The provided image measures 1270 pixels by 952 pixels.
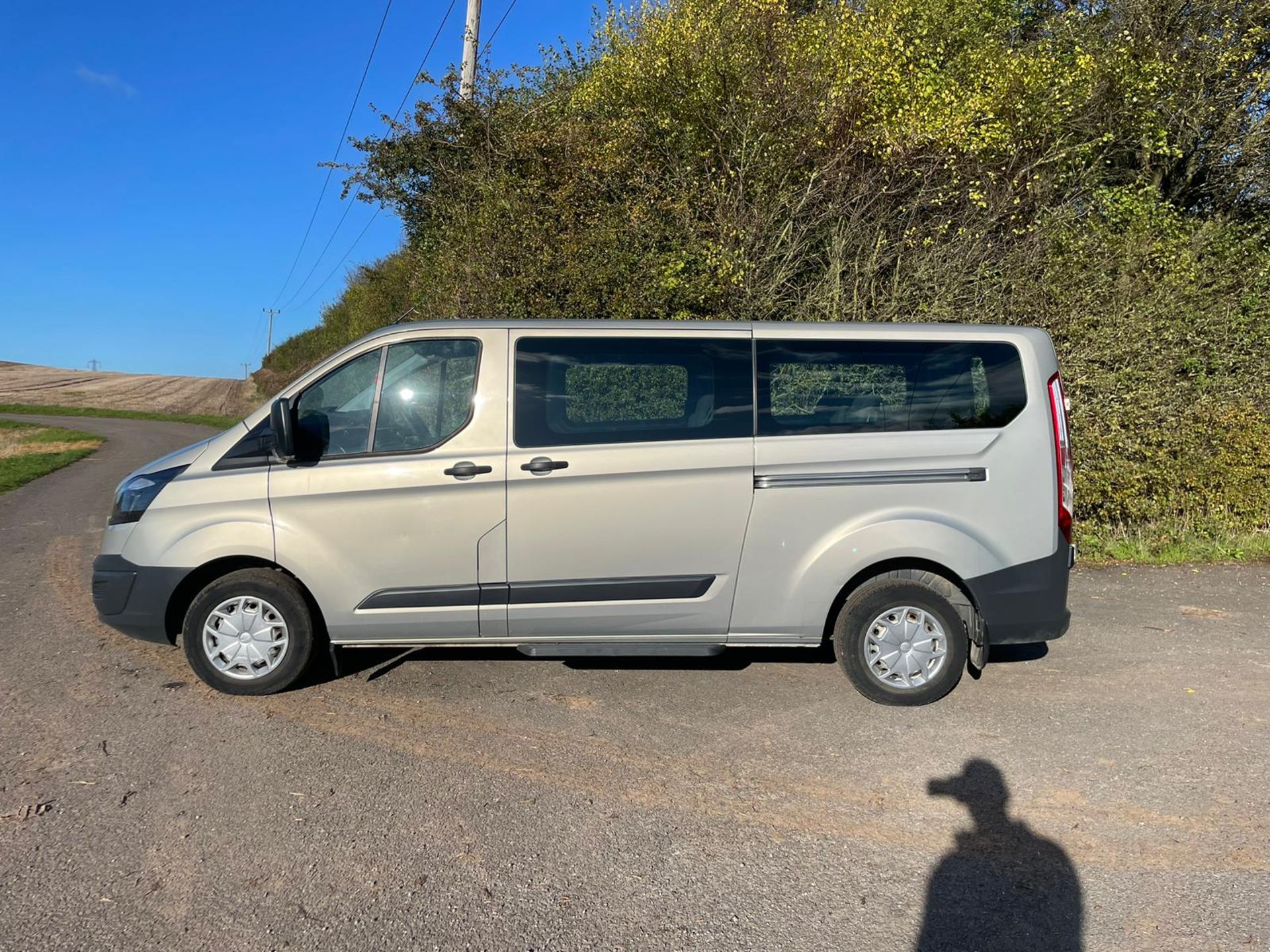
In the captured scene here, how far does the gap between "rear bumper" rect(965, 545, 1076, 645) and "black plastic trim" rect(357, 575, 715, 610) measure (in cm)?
148

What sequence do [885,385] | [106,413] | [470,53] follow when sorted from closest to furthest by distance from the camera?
[885,385] → [470,53] → [106,413]

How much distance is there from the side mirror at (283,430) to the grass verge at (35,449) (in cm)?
1075

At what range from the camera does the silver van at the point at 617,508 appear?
4.28m

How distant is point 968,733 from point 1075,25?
12716 millimetres

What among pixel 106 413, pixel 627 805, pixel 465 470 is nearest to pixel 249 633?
pixel 465 470

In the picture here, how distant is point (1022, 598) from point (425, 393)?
3.37 metres

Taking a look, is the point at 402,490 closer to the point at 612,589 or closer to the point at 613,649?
the point at 612,589

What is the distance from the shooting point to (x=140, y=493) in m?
4.41

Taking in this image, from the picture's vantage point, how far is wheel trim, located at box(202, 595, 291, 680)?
4348 mm

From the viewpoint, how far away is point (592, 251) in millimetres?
9062

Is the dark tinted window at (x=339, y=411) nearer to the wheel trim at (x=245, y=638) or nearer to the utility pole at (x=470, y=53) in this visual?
the wheel trim at (x=245, y=638)

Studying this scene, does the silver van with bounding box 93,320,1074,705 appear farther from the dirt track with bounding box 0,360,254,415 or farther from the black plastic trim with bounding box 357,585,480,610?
the dirt track with bounding box 0,360,254,415

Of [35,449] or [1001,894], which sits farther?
[35,449]

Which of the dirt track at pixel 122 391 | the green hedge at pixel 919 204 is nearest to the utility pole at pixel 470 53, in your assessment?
the green hedge at pixel 919 204
